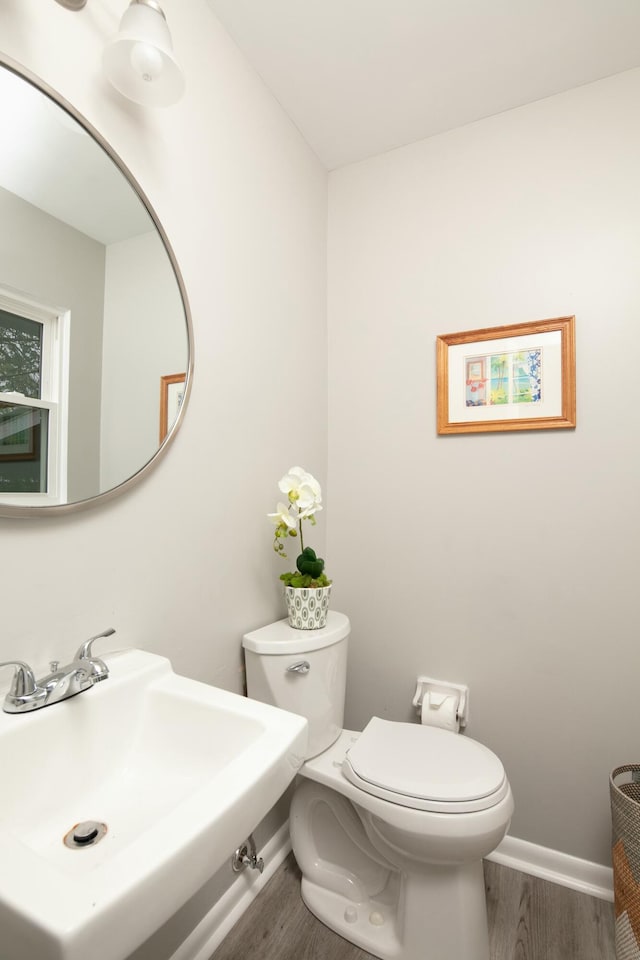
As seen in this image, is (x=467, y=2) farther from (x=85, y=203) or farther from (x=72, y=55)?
(x=85, y=203)

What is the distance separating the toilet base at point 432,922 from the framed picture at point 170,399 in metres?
1.27

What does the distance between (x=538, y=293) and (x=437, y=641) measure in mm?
1217

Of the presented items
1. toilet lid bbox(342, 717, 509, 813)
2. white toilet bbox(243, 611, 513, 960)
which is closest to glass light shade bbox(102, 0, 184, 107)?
white toilet bbox(243, 611, 513, 960)

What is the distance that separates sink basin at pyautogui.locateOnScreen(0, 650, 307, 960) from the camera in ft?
1.42

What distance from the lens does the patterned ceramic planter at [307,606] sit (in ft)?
4.53

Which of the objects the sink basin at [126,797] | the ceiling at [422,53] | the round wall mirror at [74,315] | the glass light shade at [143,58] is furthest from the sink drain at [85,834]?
the ceiling at [422,53]

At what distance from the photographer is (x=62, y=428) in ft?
2.98

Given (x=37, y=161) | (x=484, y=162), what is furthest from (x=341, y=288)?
(x=37, y=161)

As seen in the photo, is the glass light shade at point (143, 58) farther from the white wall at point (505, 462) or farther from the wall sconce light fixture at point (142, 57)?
the white wall at point (505, 462)

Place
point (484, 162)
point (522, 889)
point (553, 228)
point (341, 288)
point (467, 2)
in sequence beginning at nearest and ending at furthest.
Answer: point (467, 2), point (522, 889), point (553, 228), point (484, 162), point (341, 288)

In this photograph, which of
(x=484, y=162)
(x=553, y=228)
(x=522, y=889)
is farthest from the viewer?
(x=484, y=162)

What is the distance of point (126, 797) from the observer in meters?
0.81

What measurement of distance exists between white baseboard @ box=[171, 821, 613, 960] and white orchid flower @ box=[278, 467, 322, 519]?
1036mm

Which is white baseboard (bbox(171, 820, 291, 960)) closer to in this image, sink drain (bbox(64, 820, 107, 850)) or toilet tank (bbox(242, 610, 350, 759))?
toilet tank (bbox(242, 610, 350, 759))
